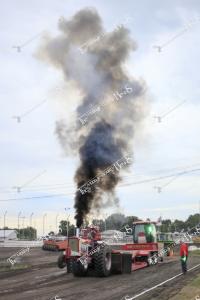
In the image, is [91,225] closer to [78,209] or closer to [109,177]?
[78,209]

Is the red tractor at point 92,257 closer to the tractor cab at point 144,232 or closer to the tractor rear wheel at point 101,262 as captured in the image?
the tractor rear wheel at point 101,262

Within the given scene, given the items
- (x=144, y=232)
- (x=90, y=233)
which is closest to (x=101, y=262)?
(x=90, y=233)

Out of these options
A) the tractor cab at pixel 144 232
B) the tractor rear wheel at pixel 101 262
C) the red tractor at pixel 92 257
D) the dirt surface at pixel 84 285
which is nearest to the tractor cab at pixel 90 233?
the red tractor at pixel 92 257

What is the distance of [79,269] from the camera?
22.2m

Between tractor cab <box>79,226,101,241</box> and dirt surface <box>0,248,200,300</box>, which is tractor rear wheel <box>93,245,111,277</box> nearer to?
dirt surface <box>0,248,200,300</box>

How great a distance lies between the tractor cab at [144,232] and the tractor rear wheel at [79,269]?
346 inches

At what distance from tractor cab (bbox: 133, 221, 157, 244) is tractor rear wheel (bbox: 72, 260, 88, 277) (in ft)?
28.8

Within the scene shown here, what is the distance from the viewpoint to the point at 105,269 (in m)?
21.8

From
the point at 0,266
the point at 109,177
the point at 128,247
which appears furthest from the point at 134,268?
the point at 0,266

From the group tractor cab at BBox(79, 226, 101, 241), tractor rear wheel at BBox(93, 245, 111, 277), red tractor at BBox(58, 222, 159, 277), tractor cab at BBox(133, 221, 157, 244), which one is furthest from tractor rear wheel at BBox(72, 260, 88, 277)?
tractor cab at BBox(133, 221, 157, 244)

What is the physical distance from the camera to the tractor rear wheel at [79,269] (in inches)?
866

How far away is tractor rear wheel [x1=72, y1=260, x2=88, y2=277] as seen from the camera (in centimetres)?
2200

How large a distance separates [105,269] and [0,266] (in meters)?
8.60

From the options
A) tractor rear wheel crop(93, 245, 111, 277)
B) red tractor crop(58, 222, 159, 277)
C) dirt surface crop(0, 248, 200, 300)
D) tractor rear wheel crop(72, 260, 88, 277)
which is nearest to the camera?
dirt surface crop(0, 248, 200, 300)
